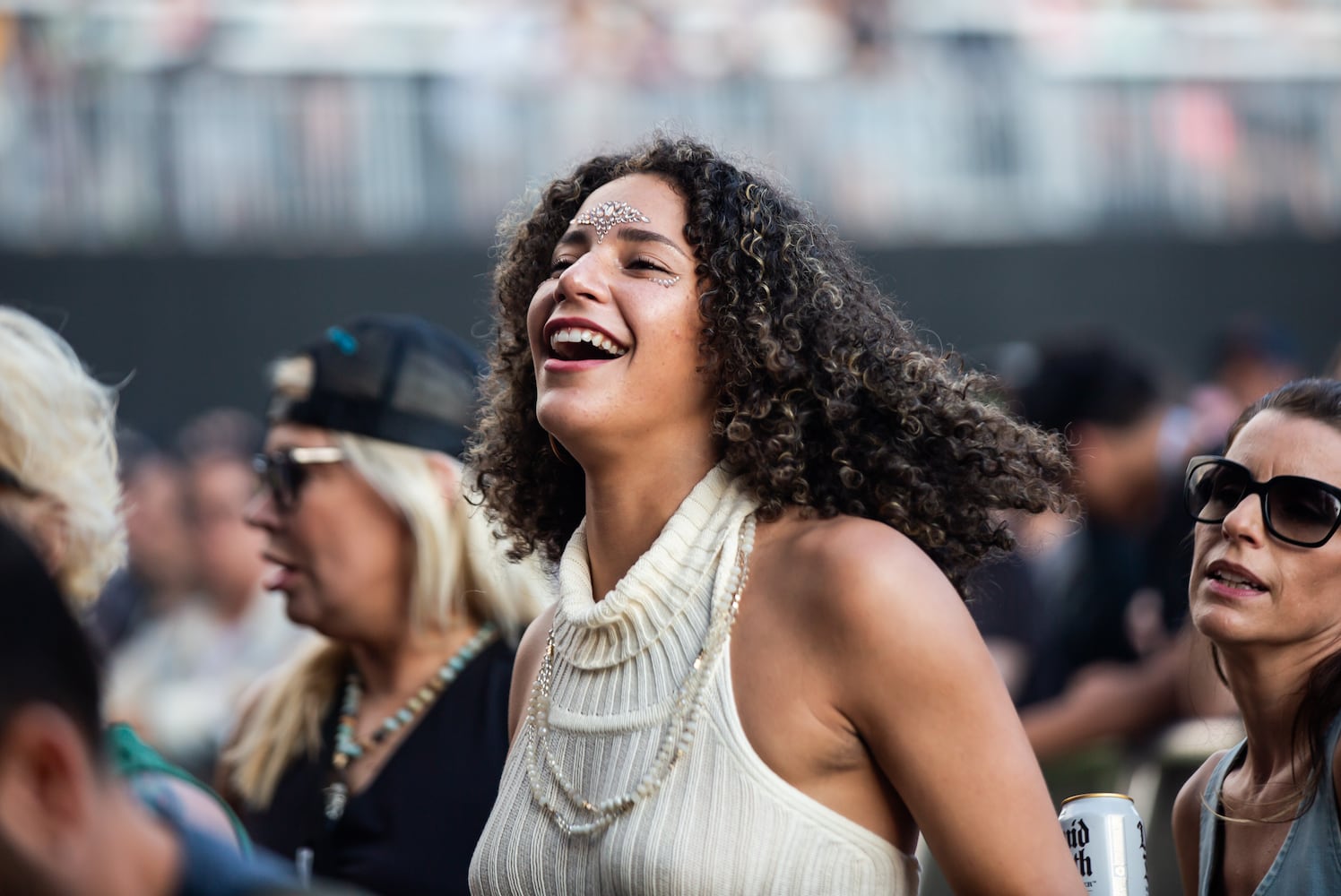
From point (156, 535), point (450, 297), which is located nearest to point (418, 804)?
point (156, 535)

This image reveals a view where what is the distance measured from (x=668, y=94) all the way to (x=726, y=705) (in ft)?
30.8

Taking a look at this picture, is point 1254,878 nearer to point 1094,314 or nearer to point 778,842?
point 778,842

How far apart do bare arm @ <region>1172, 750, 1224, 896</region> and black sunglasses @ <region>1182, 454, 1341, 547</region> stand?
1.58ft

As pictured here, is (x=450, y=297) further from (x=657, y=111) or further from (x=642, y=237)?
(x=642, y=237)

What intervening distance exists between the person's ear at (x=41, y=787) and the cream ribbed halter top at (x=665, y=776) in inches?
40.4

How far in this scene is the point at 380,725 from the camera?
3416mm

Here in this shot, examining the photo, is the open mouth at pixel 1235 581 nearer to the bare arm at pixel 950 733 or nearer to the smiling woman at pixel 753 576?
the smiling woman at pixel 753 576

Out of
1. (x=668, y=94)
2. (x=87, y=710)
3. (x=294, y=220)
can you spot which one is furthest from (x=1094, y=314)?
(x=87, y=710)

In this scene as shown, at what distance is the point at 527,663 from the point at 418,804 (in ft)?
1.96

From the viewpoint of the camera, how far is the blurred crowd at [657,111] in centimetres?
1027

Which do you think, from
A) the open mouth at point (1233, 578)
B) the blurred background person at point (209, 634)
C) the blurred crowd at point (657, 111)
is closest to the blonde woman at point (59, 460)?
the open mouth at point (1233, 578)

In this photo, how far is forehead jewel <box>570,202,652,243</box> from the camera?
2504 mm

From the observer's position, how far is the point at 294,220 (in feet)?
34.5

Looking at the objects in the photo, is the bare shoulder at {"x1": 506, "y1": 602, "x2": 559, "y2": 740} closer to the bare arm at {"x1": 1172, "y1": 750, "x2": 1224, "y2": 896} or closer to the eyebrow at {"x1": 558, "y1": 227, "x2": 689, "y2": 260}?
the eyebrow at {"x1": 558, "y1": 227, "x2": 689, "y2": 260}
